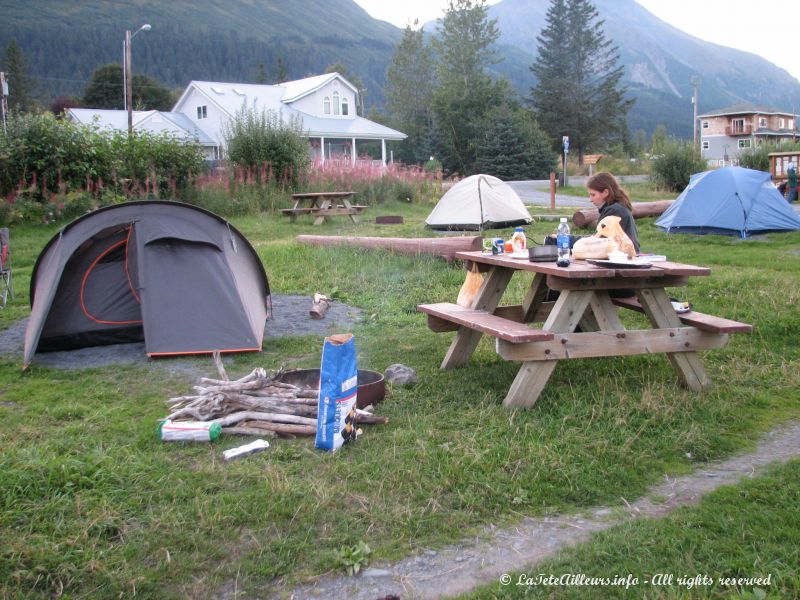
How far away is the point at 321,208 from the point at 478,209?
356cm

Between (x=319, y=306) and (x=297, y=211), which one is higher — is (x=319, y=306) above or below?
below

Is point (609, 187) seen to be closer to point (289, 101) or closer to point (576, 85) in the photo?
point (289, 101)

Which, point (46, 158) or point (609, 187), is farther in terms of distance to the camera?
point (46, 158)

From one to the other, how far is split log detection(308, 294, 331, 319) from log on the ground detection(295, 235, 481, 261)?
1.90 meters

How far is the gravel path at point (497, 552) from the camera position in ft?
8.98

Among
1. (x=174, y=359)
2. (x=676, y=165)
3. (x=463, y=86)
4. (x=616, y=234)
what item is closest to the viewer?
(x=616, y=234)

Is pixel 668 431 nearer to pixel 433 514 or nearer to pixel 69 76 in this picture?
pixel 433 514

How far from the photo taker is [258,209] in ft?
56.7

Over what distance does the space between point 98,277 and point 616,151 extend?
155 ft

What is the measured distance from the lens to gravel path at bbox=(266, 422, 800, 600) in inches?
108

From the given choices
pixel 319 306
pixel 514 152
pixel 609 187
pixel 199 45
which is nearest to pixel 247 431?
pixel 609 187

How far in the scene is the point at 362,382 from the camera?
4957 millimetres

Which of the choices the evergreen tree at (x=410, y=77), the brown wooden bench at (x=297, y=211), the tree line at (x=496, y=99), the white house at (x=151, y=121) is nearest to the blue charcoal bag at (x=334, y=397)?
the brown wooden bench at (x=297, y=211)

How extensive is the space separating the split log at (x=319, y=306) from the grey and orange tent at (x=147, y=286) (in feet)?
2.43
